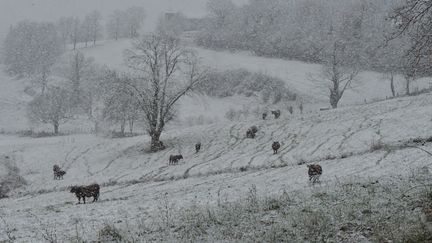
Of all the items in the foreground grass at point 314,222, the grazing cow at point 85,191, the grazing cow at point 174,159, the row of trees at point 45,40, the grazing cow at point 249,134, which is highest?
the row of trees at point 45,40

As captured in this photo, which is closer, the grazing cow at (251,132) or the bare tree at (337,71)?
the grazing cow at (251,132)

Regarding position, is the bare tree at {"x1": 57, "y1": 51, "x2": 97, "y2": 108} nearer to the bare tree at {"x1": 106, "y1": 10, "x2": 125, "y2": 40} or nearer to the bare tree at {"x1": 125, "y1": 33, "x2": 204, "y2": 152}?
the bare tree at {"x1": 125, "y1": 33, "x2": 204, "y2": 152}

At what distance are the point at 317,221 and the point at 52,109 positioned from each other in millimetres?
62898

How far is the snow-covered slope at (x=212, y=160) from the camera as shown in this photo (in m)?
18.1

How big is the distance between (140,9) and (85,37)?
775 inches

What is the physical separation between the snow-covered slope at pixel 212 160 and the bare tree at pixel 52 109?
13.1 meters

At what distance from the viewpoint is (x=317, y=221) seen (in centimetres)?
818

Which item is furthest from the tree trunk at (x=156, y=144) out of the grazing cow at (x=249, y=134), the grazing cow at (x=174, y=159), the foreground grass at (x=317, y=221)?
the foreground grass at (x=317, y=221)

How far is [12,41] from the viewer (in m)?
120

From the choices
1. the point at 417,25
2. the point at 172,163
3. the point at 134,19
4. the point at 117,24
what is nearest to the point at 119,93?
the point at 172,163

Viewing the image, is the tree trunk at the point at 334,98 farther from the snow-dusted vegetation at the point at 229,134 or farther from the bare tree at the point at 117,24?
the bare tree at the point at 117,24

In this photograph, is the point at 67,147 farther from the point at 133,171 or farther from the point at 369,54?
the point at 369,54

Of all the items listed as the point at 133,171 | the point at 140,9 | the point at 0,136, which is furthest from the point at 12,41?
the point at 133,171

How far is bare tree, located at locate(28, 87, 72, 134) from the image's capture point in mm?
64938
